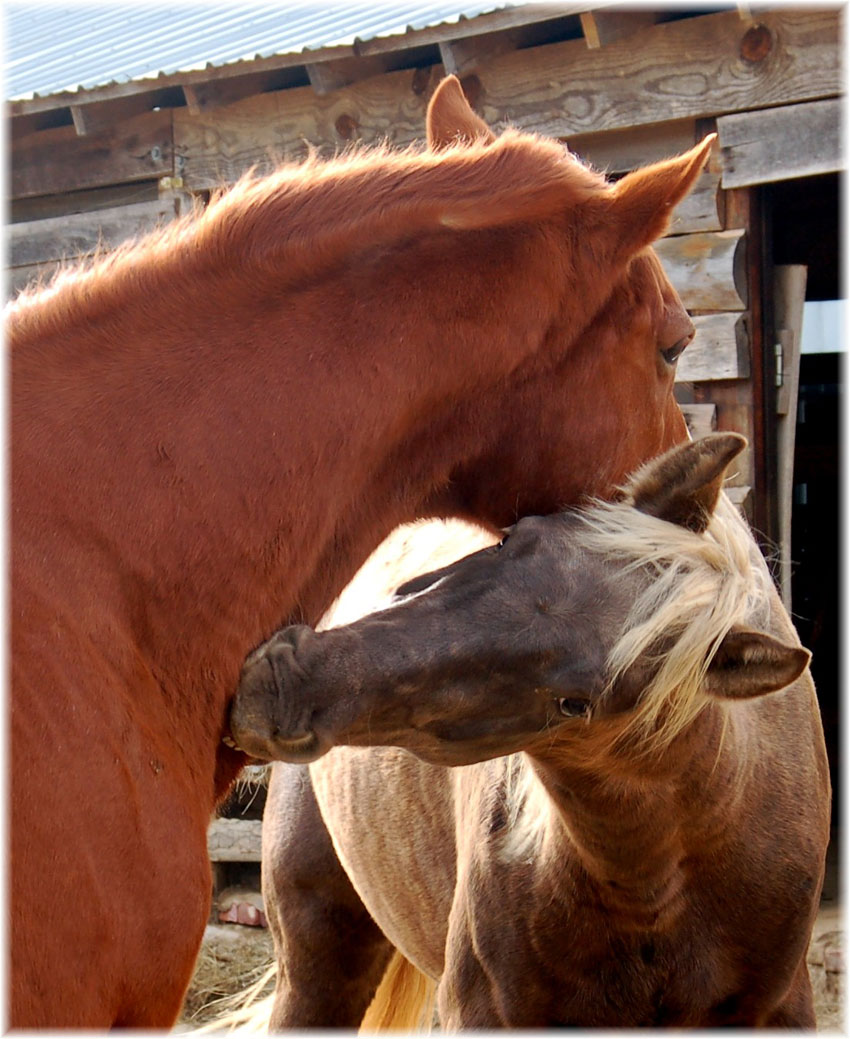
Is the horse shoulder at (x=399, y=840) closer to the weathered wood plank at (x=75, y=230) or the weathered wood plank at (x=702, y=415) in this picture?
the weathered wood plank at (x=702, y=415)

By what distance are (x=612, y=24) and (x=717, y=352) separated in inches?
58.0

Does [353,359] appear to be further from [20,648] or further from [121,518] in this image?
[20,648]

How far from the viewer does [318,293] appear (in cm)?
158

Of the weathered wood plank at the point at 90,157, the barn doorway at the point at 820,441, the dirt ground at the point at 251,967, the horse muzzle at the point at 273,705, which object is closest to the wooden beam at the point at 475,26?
the weathered wood plank at the point at 90,157

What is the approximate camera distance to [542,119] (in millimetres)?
5215

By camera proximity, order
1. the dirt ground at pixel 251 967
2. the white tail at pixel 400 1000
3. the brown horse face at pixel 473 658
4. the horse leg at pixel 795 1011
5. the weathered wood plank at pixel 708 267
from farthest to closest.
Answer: the dirt ground at pixel 251 967
the weathered wood plank at pixel 708 267
the white tail at pixel 400 1000
the horse leg at pixel 795 1011
the brown horse face at pixel 473 658

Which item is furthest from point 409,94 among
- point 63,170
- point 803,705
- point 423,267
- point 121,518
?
point 121,518

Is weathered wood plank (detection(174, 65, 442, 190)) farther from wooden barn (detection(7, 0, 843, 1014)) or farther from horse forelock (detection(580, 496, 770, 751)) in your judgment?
horse forelock (detection(580, 496, 770, 751))

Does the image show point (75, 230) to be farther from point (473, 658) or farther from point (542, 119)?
point (473, 658)

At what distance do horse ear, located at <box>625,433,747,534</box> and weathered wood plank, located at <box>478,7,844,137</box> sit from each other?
10.9 ft

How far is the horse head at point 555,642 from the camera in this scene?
171 centimetres

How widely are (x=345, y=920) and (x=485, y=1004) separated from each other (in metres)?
1.32

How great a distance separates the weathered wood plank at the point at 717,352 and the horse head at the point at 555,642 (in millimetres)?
3122

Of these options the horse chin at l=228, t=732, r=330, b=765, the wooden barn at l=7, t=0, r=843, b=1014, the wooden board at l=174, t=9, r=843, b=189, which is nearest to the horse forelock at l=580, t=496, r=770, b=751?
the horse chin at l=228, t=732, r=330, b=765
